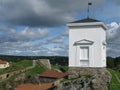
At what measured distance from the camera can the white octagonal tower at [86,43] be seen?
19.8 metres

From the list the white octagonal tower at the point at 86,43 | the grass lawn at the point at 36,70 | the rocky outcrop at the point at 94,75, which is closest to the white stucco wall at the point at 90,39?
the white octagonal tower at the point at 86,43

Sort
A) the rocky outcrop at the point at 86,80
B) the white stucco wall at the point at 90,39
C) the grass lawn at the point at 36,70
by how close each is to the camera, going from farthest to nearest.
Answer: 1. the grass lawn at the point at 36,70
2. the rocky outcrop at the point at 86,80
3. the white stucco wall at the point at 90,39

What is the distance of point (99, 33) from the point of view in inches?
776

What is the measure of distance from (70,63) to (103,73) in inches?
87.8

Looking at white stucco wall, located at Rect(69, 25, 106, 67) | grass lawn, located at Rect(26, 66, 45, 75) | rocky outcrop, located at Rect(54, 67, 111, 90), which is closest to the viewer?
white stucco wall, located at Rect(69, 25, 106, 67)

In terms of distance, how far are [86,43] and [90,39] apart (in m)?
0.36

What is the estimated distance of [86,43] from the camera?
20.0m

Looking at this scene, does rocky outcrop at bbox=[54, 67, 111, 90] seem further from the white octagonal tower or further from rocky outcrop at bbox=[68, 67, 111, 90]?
the white octagonal tower

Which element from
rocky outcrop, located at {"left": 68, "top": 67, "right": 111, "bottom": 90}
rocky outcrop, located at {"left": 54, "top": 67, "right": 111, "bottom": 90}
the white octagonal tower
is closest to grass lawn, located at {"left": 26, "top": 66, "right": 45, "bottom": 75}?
rocky outcrop, located at {"left": 54, "top": 67, "right": 111, "bottom": 90}

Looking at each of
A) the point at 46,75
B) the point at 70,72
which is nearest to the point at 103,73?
the point at 70,72

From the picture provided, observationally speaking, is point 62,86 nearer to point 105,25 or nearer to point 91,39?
point 91,39

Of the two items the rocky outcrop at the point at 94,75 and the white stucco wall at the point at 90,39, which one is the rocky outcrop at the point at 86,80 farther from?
→ the white stucco wall at the point at 90,39

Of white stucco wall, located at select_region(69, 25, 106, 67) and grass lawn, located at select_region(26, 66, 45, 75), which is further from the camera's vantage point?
grass lawn, located at select_region(26, 66, 45, 75)

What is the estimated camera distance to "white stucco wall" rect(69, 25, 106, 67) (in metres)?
19.8
